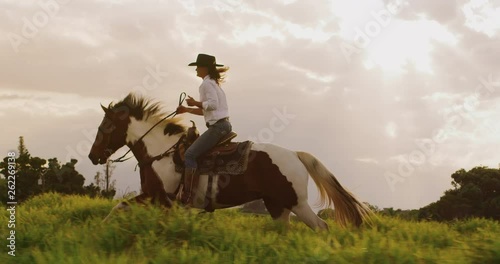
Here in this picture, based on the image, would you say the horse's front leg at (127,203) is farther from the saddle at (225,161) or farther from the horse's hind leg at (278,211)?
the horse's hind leg at (278,211)

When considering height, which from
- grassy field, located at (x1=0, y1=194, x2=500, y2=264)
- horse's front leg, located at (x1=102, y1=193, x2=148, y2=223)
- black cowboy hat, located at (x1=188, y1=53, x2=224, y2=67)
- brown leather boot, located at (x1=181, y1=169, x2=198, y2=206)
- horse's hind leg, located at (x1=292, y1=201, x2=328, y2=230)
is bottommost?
grassy field, located at (x1=0, y1=194, x2=500, y2=264)

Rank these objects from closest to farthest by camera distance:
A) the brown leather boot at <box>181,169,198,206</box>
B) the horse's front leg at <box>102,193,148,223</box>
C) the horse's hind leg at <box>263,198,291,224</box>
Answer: the horse's front leg at <box>102,193,148,223</box>
the brown leather boot at <box>181,169,198,206</box>
the horse's hind leg at <box>263,198,291,224</box>

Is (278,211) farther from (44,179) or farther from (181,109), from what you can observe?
(44,179)

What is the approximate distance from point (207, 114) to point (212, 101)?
0.94ft

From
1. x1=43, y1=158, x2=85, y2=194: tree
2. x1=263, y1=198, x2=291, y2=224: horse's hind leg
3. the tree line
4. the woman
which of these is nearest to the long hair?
the woman

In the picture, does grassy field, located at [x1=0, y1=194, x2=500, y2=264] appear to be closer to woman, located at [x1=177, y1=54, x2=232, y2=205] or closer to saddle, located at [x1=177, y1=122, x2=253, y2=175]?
saddle, located at [x1=177, y1=122, x2=253, y2=175]

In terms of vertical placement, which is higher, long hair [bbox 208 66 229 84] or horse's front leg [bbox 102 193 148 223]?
long hair [bbox 208 66 229 84]

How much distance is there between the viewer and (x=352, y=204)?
9.04 m

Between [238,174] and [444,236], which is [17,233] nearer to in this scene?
[238,174]

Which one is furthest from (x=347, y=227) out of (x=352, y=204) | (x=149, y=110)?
(x=149, y=110)

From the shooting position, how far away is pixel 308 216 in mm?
8500

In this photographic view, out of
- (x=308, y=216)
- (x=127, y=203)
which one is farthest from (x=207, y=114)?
(x=308, y=216)

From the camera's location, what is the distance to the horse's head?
9.39 meters

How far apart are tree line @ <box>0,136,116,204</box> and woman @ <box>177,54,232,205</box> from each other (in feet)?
62.9
